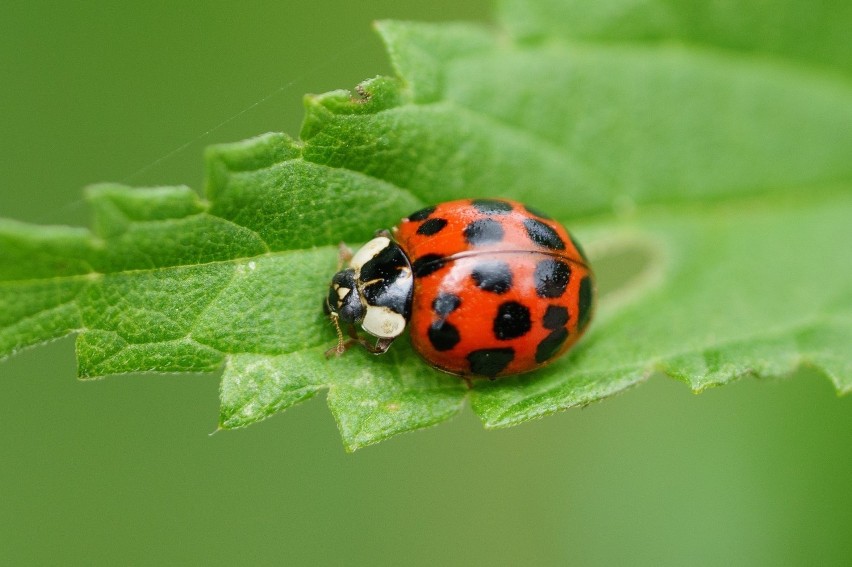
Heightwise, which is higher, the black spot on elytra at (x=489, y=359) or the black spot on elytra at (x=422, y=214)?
the black spot on elytra at (x=422, y=214)

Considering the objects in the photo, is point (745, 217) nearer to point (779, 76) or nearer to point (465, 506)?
point (779, 76)

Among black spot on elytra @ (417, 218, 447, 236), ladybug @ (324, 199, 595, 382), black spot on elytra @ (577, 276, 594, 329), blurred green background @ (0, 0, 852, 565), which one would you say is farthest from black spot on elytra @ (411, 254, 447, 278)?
blurred green background @ (0, 0, 852, 565)

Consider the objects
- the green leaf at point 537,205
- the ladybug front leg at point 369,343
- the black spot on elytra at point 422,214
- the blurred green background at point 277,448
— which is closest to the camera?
the green leaf at point 537,205

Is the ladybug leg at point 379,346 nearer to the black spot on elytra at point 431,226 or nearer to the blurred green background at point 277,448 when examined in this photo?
the black spot on elytra at point 431,226

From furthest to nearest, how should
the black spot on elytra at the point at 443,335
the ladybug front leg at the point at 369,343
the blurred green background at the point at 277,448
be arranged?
the blurred green background at the point at 277,448, the ladybug front leg at the point at 369,343, the black spot on elytra at the point at 443,335

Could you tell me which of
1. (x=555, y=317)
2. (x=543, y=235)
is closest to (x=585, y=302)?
(x=555, y=317)

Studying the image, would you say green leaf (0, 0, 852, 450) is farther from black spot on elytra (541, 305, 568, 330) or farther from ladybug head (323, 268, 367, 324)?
black spot on elytra (541, 305, 568, 330)

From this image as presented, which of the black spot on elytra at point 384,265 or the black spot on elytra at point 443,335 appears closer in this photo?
the black spot on elytra at point 443,335

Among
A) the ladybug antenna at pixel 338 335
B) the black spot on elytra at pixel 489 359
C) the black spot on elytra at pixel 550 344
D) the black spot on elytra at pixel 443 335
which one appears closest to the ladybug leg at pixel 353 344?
the ladybug antenna at pixel 338 335
